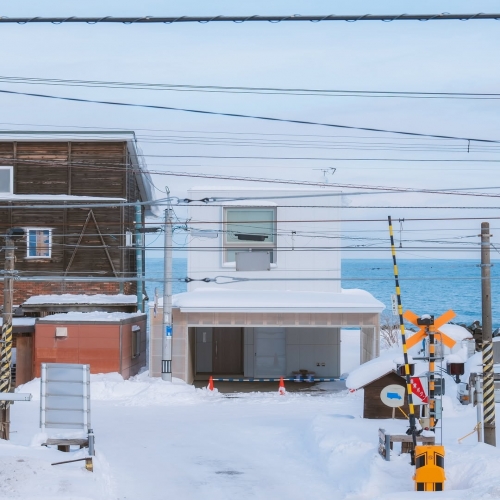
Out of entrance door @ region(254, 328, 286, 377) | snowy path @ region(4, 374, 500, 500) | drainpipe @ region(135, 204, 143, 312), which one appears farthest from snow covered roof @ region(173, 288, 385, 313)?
drainpipe @ region(135, 204, 143, 312)

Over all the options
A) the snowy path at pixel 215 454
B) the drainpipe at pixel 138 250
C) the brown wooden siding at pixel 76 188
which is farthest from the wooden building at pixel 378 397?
the brown wooden siding at pixel 76 188

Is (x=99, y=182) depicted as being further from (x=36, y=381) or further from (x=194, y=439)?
(x=194, y=439)

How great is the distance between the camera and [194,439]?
20.1 meters

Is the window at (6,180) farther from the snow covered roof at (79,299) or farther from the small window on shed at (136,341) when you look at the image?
the small window on shed at (136,341)

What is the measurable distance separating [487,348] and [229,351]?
1887 cm

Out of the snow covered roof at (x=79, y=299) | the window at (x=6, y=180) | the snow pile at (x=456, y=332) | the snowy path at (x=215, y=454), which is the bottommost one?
the snow pile at (x=456, y=332)

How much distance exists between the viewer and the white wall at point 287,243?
32.5 meters

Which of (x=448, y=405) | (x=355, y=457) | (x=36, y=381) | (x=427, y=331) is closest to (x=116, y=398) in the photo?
(x=36, y=381)

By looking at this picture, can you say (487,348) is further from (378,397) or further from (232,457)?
(232,457)

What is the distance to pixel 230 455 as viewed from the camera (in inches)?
709

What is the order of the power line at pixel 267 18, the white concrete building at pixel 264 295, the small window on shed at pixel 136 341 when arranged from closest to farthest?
the power line at pixel 267 18, the white concrete building at pixel 264 295, the small window on shed at pixel 136 341

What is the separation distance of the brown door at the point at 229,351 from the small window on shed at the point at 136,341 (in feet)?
14.6

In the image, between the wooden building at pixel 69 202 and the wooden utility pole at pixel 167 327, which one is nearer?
the wooden utility pole at pixel 167 327

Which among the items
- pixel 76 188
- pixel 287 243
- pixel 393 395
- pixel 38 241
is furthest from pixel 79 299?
pixel 393 395
